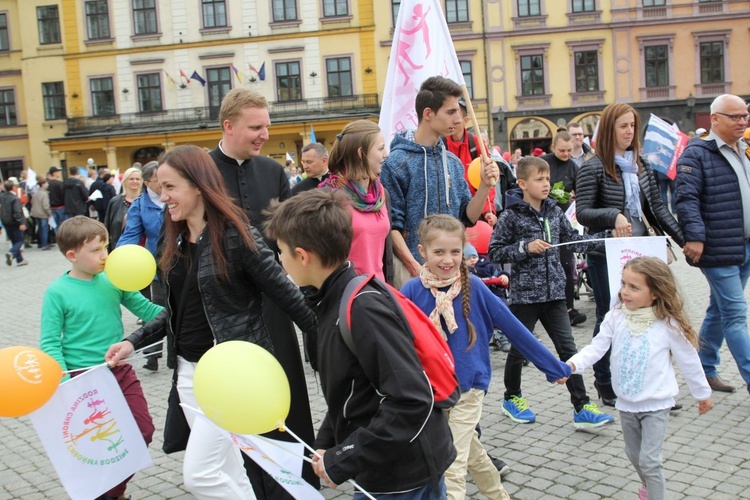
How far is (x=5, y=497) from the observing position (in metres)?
4.39

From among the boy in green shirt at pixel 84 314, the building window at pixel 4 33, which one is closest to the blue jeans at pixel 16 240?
the boy in green shirt at pixel 84 314

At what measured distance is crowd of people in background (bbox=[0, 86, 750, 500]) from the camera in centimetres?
242

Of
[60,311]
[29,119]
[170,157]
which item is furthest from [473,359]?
[29,119]

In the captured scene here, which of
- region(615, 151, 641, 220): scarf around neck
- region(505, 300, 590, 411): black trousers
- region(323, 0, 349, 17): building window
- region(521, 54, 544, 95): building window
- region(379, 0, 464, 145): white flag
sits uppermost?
region(323, 0, 349, 17): building window

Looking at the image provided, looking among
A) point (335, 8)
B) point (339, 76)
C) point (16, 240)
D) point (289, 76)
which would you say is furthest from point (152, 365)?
point (335, 8)

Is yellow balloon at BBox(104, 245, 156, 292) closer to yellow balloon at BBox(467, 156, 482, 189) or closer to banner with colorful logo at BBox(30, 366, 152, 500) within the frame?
banner with colorful logo at BBox(30, 366, 152, 500)

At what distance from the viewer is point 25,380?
3115 millimetres

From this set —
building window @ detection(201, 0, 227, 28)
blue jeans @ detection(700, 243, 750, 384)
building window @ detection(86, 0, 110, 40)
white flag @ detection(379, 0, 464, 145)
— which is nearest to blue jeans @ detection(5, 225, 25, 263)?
white flag @ detection(379, 0, 464, 145)

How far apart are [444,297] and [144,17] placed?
39129 mm

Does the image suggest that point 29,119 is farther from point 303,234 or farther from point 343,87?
point 303,234

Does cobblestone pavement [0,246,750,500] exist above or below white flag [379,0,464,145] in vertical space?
below

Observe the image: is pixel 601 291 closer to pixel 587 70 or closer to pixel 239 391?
pixel 239 391

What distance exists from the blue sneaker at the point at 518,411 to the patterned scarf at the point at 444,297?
1.80 metres

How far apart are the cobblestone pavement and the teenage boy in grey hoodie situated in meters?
1.35
